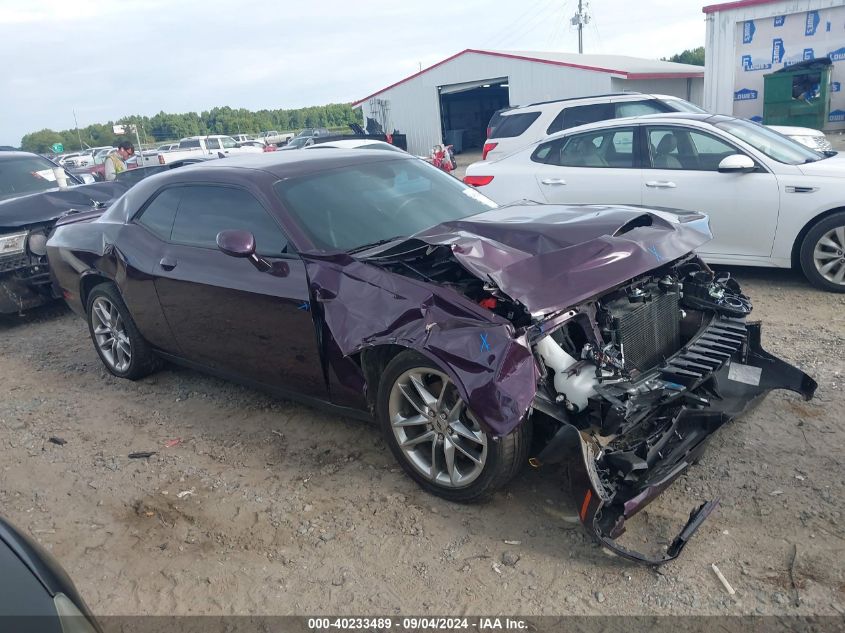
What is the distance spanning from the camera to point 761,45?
19.2m

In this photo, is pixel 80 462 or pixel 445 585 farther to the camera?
pixel 80 462

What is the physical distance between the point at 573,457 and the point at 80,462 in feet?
10.2

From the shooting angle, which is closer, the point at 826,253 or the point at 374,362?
the point at 374,362

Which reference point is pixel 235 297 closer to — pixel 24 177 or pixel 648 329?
pixel 648 329

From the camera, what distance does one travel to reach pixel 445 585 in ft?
9.36

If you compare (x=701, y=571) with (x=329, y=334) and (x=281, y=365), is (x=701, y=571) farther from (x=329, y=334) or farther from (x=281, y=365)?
(x=281, y=365)

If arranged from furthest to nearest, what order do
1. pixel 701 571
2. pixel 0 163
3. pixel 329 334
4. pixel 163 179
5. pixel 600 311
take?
pixel 0 163 < pixel 163 179 < pixel 329 334 < pixel 600 311 < pixel 701 571

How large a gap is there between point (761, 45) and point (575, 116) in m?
12.4

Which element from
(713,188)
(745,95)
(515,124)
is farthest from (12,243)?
(745,95)

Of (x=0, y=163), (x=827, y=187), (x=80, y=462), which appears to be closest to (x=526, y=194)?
(x=827, y=187)

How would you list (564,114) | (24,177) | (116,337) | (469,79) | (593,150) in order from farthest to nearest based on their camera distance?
(469,79), (564,114), (24,177), (593,150), (116,337)

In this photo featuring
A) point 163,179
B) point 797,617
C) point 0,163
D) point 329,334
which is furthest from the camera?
point 0,163

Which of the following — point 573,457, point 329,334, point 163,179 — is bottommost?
point 573,457

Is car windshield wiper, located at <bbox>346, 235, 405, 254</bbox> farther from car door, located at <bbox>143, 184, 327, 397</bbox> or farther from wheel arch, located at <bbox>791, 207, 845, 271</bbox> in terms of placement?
wheel arch, located at <bbox>791, 207, 845, 271</bbox>
